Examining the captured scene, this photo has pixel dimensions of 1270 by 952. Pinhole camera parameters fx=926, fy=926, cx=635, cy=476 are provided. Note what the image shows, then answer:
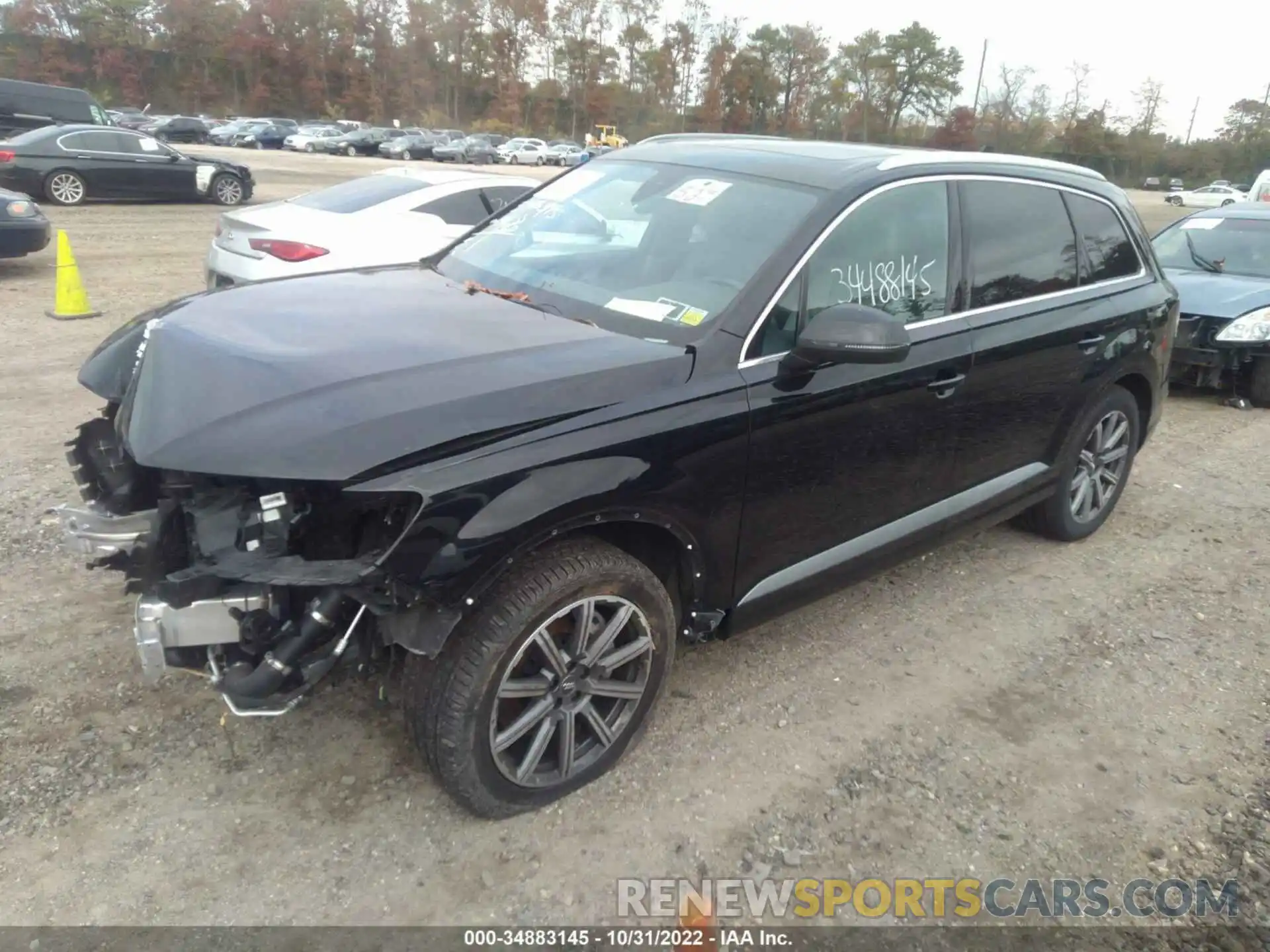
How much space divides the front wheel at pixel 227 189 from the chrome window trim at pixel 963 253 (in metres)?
17.8

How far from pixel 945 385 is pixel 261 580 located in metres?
2.56

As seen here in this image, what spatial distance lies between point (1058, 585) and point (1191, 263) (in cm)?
586

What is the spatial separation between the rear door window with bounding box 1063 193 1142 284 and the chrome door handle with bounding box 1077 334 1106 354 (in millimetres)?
271

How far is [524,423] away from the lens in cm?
250

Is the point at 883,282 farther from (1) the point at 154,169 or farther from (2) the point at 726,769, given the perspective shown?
(1) the point at 154,169

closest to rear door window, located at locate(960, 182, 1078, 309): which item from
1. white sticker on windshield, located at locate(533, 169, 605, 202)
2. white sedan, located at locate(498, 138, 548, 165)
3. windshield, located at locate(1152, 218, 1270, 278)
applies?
white sticker on windshield, located at locate(533, 169, 605, 202)

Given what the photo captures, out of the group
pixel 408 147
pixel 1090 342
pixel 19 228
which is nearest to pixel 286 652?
pixel 1090 342

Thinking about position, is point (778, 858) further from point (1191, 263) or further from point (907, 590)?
point (1191, 263)

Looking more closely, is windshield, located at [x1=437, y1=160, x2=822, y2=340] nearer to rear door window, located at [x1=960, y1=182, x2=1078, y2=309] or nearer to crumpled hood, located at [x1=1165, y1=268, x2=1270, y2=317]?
rear door window, located at [x1=960, y1=182, x2=1078, y2=309]

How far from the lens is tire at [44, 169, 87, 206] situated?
16141mm

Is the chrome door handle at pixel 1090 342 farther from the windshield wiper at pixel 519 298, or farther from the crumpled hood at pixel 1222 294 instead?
the crumpled hood at pixel 1222 294

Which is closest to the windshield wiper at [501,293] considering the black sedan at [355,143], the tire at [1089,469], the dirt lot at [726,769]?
the dirt lot at [726,769]

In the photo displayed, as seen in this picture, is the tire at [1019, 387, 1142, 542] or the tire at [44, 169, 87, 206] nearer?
the tire at [1019, 387, 1142, 542]

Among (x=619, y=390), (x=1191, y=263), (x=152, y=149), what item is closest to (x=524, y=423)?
(x=619, y=390)
